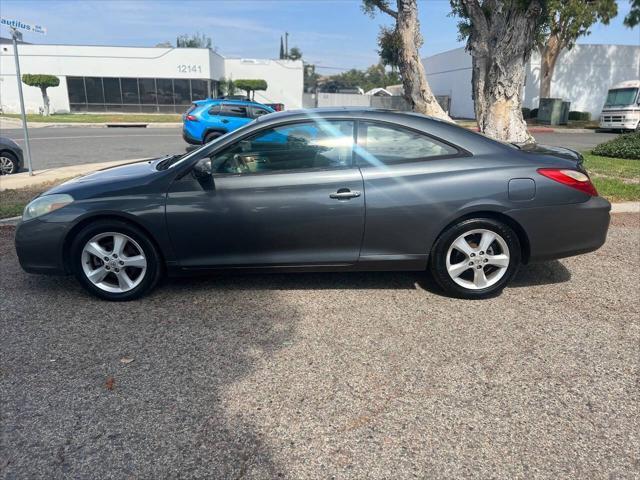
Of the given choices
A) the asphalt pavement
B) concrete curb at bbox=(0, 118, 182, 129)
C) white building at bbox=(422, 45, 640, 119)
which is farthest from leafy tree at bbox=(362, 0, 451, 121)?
white building at bbox=(422, 45, 640, 119)

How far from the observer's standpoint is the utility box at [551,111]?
3086 centimetres

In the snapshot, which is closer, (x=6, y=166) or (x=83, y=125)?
(x=6, y=166)

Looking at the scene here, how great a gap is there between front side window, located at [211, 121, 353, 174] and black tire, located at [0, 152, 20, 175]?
29.3ft

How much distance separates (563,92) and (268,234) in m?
37.5

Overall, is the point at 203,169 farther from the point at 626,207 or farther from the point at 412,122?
the point at 626,207

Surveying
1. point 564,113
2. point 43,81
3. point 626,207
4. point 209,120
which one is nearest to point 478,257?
point 626,207

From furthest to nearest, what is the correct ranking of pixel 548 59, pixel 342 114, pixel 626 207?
pixel 548 59 → pixel 626 207 → pixel 342 114

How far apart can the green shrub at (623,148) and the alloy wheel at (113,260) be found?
12185 mm

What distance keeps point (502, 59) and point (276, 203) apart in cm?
816

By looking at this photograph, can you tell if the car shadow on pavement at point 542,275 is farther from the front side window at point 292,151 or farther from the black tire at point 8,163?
the black tire at point 8,163

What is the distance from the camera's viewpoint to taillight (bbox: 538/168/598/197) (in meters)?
4.07

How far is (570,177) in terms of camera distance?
411 cm

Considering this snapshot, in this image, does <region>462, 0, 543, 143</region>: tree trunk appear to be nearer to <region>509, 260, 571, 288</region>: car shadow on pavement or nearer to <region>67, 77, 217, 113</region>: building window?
<region>509, 260, 571, 288</region>: car shadow on pavement

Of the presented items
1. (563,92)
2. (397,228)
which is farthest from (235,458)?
(563,92)
